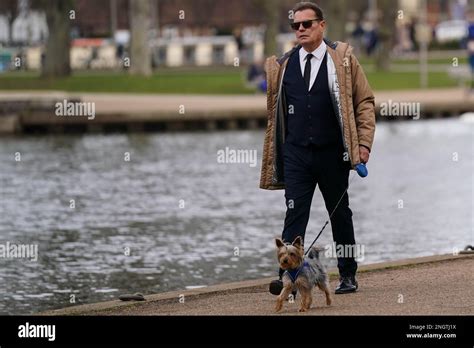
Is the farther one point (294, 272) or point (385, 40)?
point (385, 40)

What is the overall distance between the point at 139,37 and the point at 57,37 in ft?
9.88

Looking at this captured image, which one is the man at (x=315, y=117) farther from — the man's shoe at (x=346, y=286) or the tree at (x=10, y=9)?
the tree at (x=10, y=9)

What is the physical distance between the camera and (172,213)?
23953 mm

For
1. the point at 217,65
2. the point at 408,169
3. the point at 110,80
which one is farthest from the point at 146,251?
the point at 217,65

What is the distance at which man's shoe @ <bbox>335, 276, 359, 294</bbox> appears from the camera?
13055mm

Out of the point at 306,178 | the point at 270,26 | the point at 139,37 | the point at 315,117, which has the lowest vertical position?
the point at 306,178

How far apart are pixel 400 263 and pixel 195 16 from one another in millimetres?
85222

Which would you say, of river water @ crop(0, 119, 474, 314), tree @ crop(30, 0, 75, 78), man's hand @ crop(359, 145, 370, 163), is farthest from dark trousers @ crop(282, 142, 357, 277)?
tree @ crop(30, 0, 75, 78)

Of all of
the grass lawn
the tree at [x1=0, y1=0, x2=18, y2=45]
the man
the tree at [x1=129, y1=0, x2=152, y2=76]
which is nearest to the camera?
the man

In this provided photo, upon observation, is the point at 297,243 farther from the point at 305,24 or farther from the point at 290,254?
the point at 305,24

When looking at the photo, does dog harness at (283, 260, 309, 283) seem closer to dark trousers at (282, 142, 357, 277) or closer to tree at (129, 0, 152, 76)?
dark trousers at (282, 142, 357, 277)

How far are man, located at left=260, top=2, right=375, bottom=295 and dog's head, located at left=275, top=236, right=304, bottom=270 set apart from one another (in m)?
0.67

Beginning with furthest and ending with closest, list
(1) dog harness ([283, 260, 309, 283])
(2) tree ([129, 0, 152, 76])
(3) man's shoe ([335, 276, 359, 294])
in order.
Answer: (2) tree ([129, 0, 152, 76]), (3) man's shoe ([335, 276, 359, 294]), (1) dog harness ([283, 260, 309, 283])

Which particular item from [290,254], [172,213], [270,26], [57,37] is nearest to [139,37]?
[57,37]
